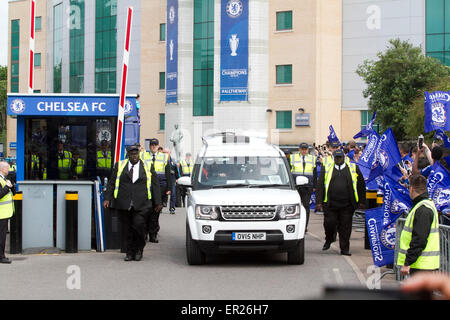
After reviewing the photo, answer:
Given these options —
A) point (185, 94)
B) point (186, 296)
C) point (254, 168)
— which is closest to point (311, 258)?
point (254, 168)

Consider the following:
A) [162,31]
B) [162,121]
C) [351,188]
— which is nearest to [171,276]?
[351,188]

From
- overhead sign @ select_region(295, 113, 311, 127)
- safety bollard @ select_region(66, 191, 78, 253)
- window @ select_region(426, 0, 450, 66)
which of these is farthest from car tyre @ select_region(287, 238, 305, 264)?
window @ select_region(426, 0, 450, 66)

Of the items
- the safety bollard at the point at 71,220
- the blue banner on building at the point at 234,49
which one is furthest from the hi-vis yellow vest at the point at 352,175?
the blue banner on building at the point at 234,49

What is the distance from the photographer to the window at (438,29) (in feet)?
166

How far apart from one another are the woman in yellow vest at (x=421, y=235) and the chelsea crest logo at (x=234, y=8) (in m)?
46.4

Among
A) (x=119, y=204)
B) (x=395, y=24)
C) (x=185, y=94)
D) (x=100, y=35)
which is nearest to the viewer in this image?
(x=119, y=204)

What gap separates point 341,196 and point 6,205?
5776mm

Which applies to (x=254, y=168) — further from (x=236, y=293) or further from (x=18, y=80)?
(x=18, y=80)

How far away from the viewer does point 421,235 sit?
21.2 ft

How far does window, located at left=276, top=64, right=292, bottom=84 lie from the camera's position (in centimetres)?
5234

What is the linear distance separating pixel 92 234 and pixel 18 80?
75.9m

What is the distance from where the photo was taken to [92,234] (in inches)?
511

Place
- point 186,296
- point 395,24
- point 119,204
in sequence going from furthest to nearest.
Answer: point 395,24
point 119,204
point 186,296

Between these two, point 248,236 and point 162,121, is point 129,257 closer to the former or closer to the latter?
point 248,236
